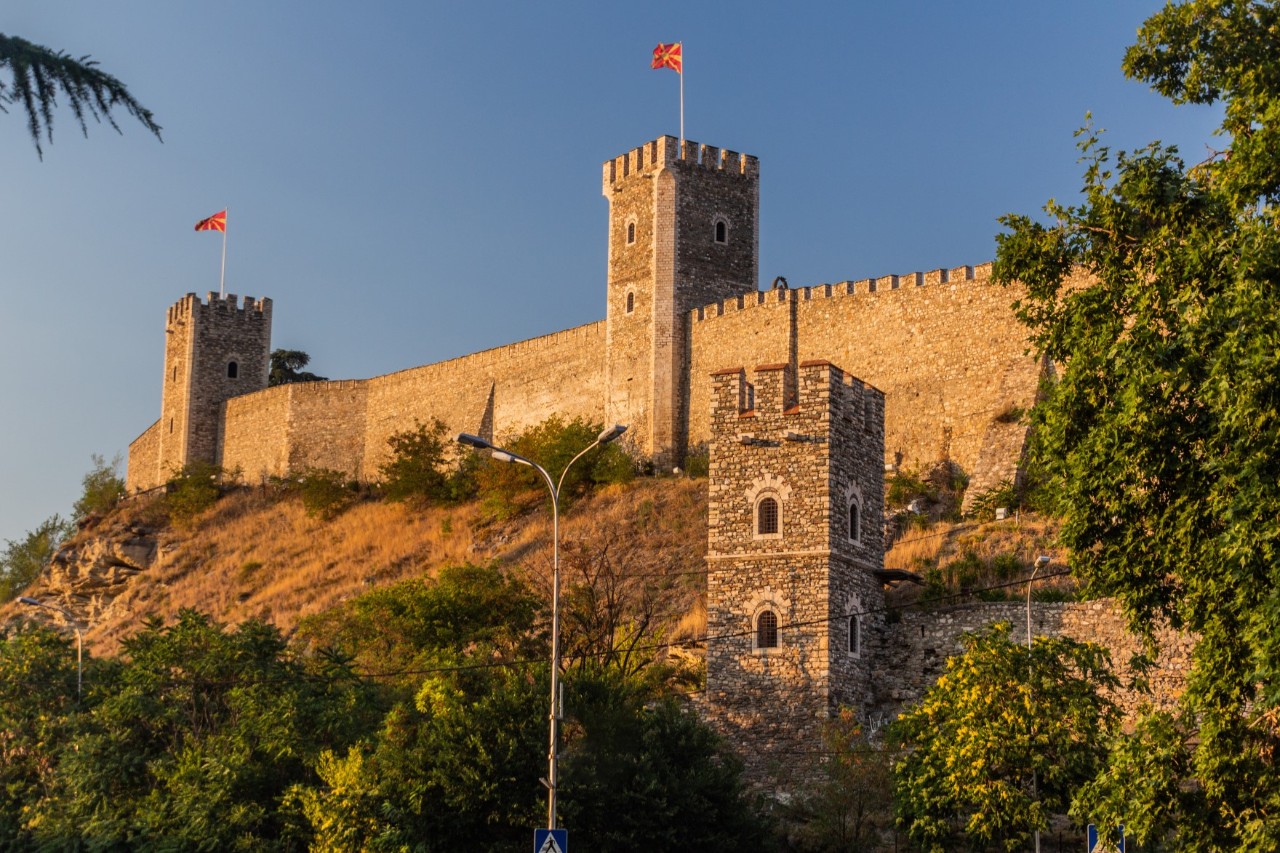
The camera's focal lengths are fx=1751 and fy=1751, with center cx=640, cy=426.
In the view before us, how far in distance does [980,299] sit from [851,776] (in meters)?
19.7

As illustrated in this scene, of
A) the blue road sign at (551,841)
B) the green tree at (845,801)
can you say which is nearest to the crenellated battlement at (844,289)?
the green tree at (845,801)

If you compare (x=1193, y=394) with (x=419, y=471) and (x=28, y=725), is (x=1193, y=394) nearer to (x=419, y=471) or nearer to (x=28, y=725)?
(x=28, y=725)

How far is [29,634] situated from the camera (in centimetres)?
3550

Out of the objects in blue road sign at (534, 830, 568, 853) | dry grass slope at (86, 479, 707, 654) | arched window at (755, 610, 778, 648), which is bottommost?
blue road sign at (534, 830, 568, 853)

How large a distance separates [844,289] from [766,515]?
16654 millimetres

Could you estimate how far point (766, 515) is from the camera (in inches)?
1262

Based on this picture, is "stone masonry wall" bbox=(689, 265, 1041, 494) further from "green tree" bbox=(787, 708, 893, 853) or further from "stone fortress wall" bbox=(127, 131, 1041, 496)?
"green tree" bbox=(787, 708, 893, 853)

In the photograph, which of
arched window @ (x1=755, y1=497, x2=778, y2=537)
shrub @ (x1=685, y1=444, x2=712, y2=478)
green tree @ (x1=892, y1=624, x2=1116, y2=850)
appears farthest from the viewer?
shrub @ (x1=685, y1=444, x2=712, y2=478)

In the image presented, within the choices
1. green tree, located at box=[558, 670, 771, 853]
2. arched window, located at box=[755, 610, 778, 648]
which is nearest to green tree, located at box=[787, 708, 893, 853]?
green tree, located at box=[558, 670, 771, 853]

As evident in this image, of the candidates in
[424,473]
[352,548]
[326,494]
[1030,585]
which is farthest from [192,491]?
[1030,585]

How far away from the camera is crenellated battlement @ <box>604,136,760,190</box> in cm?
5194

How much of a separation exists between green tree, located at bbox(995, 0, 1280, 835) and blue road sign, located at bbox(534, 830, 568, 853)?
6.38m

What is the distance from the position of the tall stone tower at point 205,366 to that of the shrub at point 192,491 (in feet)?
7.68

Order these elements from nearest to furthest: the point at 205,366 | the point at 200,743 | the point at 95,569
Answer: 1. the point at 200,743
2. the point at 95,569
3. the point at 205,366
